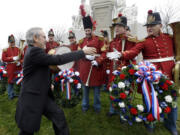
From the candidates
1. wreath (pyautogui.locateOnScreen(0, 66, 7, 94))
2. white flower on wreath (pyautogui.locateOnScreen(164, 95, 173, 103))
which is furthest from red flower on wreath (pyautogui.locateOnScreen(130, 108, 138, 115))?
wreath (pyautogui.locateOnScreen(0, 66, 7, 94))

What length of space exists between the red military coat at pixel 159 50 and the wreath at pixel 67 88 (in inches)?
53.7

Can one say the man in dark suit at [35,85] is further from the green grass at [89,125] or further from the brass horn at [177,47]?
the brass horn at [177,47]

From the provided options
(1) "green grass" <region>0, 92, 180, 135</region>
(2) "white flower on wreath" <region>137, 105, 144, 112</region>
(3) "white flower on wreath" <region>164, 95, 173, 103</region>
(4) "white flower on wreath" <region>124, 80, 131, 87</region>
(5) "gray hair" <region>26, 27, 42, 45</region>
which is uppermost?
(5) "gray hair" <region>26, 27, 42, 45</region>

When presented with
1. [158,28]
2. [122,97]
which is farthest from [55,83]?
[158,28]

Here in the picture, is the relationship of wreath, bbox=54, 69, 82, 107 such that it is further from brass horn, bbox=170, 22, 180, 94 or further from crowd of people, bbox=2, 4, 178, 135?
brass horn, bbox=170, 22, 180, 94

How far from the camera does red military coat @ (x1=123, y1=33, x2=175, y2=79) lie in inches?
112

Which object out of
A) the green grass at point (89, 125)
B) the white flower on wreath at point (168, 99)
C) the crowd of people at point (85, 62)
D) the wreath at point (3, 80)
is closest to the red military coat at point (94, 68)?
the crowd of people at point (85, 62)

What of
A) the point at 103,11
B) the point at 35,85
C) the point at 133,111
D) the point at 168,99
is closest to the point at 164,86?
the point at 168,99

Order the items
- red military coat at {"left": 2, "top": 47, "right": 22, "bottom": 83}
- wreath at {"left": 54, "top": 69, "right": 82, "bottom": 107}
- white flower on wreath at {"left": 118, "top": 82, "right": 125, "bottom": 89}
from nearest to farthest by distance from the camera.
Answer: white flower on wreath at {"left": 118, "top": 82, "right": 125, "bottom": 89} < wreath at {"left": 54, "top": 69, "right": 82, "bottom": 107} < red military coat at {"left": 2, "top": 47, "right": 22, "bottom": 83}

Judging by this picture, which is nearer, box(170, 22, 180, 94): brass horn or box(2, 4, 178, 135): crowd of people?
box(2, 4, 178, 135): crowd of people

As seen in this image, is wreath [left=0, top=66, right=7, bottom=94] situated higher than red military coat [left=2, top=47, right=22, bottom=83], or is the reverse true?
red military coat [left=2, top=47, right=22, bottom=83]

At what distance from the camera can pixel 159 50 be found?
2861 millimetres

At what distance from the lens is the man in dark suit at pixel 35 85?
1944mm

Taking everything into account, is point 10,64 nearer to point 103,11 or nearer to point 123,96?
point 123,96
